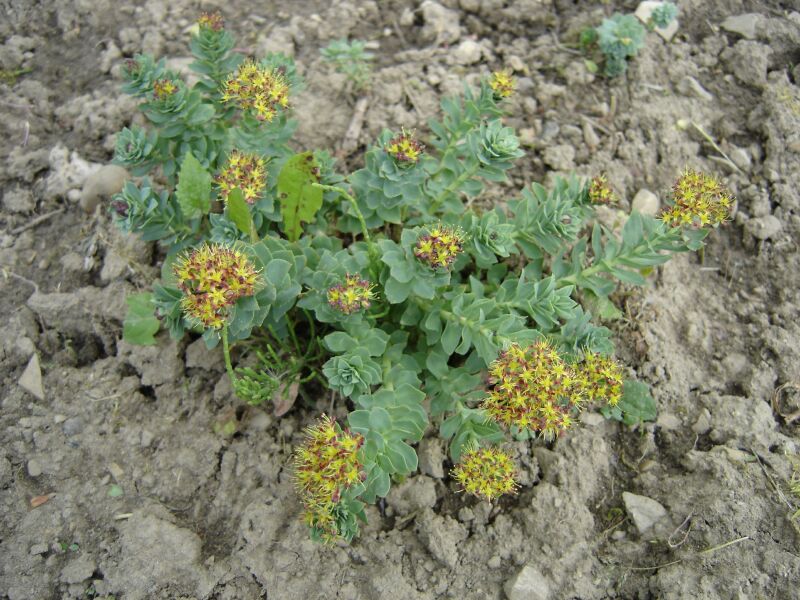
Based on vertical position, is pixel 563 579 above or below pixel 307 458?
below

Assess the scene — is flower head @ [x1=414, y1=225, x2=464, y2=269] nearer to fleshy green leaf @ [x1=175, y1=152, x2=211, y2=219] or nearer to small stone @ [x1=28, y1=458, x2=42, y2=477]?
fleshy green leaf @ [x1=175, y1=152, x2=211, y2=219]

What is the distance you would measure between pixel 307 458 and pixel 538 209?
2.07m

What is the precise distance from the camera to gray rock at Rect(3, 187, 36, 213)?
4613 millimetres

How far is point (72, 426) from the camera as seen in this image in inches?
151

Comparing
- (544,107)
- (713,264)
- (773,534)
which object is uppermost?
(544,107)

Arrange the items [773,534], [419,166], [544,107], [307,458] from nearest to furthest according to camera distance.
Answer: [307,458] < [773,534] < [419,166] < [544,107]

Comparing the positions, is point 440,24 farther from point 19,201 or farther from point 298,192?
point 19,201

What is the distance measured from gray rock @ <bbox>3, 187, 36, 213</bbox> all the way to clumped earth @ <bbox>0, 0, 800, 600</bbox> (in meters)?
0.02

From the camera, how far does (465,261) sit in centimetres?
409

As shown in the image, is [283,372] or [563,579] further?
[283,372]

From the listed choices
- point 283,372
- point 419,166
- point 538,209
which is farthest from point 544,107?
point 283,372

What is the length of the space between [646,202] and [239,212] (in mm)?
3007

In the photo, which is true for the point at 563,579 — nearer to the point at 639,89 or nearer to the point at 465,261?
the point at 465,261

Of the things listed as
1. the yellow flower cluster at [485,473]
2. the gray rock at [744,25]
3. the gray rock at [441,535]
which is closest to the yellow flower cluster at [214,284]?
the yellow flower cluster at [485,473]
